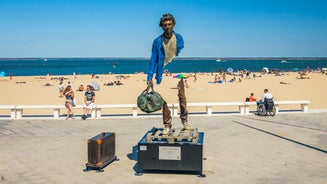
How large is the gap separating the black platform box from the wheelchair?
8086 millimetres

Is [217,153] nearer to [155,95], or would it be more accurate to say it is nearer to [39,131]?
[155,95]

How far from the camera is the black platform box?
24.4 feet

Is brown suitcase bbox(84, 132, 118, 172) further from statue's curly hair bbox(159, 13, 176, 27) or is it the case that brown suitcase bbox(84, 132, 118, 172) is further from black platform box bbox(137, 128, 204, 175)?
statue's curly hair bbox(159, 13, 176, 27)

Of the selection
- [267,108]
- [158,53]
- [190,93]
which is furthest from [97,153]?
[190,93]

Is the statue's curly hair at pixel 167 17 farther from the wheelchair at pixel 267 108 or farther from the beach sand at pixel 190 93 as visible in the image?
the beach sand at pixel 190 93

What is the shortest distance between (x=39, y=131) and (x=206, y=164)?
622 centimetres

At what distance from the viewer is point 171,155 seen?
754 cm

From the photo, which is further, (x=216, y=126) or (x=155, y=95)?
(x=216, y=126)

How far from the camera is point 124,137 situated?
440 inches

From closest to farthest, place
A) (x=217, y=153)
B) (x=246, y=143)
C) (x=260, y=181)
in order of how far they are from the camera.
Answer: (x=260, y=181) → (x=217, y=153) → (x=246, y=143)

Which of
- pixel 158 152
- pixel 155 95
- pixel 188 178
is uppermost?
pixel 155 95

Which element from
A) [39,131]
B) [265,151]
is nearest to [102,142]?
[265,151]

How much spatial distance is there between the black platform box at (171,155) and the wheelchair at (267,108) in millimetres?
8086

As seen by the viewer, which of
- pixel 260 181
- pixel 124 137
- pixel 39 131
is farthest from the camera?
pixel 39 131
